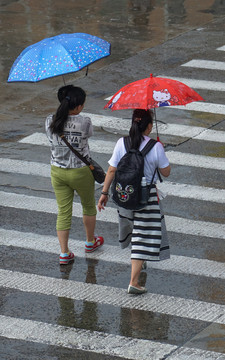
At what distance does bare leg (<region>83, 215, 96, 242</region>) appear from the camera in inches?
316

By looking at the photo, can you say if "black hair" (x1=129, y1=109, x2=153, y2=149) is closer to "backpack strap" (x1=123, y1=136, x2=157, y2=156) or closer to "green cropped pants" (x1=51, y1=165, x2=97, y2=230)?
"backpack strap" (x1=123, y1=136, x2=157, y2=156)

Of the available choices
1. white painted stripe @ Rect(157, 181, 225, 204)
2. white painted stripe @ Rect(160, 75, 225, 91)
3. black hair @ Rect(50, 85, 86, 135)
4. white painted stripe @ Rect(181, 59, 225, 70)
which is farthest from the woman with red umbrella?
white painted stripe @ Rect(181, 59, 225, 70)

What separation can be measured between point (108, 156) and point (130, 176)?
4.34 m

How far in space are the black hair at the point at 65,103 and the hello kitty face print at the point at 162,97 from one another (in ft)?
2.51

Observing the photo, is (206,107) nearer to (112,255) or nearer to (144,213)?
(112,255)

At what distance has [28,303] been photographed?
711cm

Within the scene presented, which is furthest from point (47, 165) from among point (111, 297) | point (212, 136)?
point (111, 297)

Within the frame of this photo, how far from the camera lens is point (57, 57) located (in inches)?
310

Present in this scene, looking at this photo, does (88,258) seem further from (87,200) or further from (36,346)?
(36,346)

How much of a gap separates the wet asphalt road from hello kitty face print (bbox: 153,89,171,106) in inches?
68.4

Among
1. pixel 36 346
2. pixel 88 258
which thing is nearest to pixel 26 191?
pixel 88 258

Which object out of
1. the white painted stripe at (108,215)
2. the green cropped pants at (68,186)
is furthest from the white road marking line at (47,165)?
the green cropped pants at (68,186)

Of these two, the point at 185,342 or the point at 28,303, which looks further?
the point at 28,303

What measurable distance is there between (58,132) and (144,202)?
1.19m
